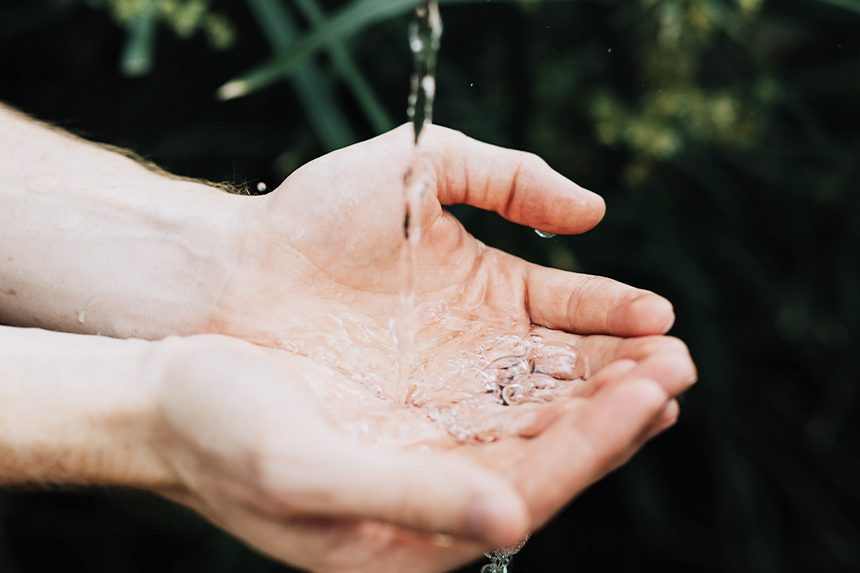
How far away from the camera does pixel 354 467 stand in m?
0.59

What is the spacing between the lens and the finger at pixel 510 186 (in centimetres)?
95

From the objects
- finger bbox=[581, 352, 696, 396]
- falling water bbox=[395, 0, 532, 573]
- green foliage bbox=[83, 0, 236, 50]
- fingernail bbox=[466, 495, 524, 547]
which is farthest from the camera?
green foliage bbox=[83, 0, 236, 50]

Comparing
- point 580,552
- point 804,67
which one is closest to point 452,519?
point 580,552

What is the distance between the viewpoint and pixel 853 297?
1394 millimetres

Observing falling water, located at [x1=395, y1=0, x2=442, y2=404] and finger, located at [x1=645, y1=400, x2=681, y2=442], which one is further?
falling water, located at [x1=395, y1=0, x2=442, y2=404]

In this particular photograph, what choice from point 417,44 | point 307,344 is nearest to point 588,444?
point 307,344

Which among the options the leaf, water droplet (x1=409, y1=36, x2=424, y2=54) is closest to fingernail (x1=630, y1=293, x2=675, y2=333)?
water droplet (x1=409, y1=36, x2=424, y2=54)

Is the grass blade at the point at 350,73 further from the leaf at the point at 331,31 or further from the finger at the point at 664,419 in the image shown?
the finger at the point at 664,419

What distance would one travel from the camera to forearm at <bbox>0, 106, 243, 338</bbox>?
102 cm

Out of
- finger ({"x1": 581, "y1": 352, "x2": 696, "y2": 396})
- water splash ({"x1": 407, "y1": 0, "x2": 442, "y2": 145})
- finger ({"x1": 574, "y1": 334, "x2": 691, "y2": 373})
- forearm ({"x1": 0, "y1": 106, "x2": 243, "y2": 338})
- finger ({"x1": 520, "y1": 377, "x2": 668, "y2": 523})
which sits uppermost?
water splash ({"x1": 407, "y1": 0, "x2": 442, "y2": 145})

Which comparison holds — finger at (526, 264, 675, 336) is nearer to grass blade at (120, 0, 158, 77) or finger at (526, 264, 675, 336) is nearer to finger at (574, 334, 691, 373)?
finger at (574, 334, 691, 373)

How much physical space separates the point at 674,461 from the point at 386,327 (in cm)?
79

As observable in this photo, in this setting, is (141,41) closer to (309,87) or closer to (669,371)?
(309,87)

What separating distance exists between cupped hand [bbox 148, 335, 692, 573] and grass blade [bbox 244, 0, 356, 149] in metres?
0.52
